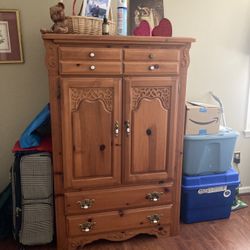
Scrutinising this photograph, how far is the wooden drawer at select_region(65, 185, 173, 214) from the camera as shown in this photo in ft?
6.27

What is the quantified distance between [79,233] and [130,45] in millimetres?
1342

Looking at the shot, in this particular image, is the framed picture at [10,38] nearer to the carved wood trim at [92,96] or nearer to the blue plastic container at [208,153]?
the carved wood trim at [92,96]

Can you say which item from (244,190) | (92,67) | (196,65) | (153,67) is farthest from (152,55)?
(244,190)

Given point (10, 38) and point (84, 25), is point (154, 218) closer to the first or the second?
point (84, 25)

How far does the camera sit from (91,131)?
183 centimetres

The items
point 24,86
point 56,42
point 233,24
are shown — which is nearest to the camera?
point 56,42

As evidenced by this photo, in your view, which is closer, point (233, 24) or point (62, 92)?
point (62, 92)

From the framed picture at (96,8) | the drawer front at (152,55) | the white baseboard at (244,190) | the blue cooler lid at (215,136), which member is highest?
the framed picture at (96,8)

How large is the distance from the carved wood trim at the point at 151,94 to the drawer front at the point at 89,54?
0.84 ft

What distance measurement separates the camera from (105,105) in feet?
5.95

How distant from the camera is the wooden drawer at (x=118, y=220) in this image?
6.40ft

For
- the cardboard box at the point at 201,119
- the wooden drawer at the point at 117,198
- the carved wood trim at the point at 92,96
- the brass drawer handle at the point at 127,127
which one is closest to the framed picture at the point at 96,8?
the carved wood trim at the point at 92,96

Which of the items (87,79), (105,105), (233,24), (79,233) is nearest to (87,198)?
(79,233)

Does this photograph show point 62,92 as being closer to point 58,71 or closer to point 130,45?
point 58,71
